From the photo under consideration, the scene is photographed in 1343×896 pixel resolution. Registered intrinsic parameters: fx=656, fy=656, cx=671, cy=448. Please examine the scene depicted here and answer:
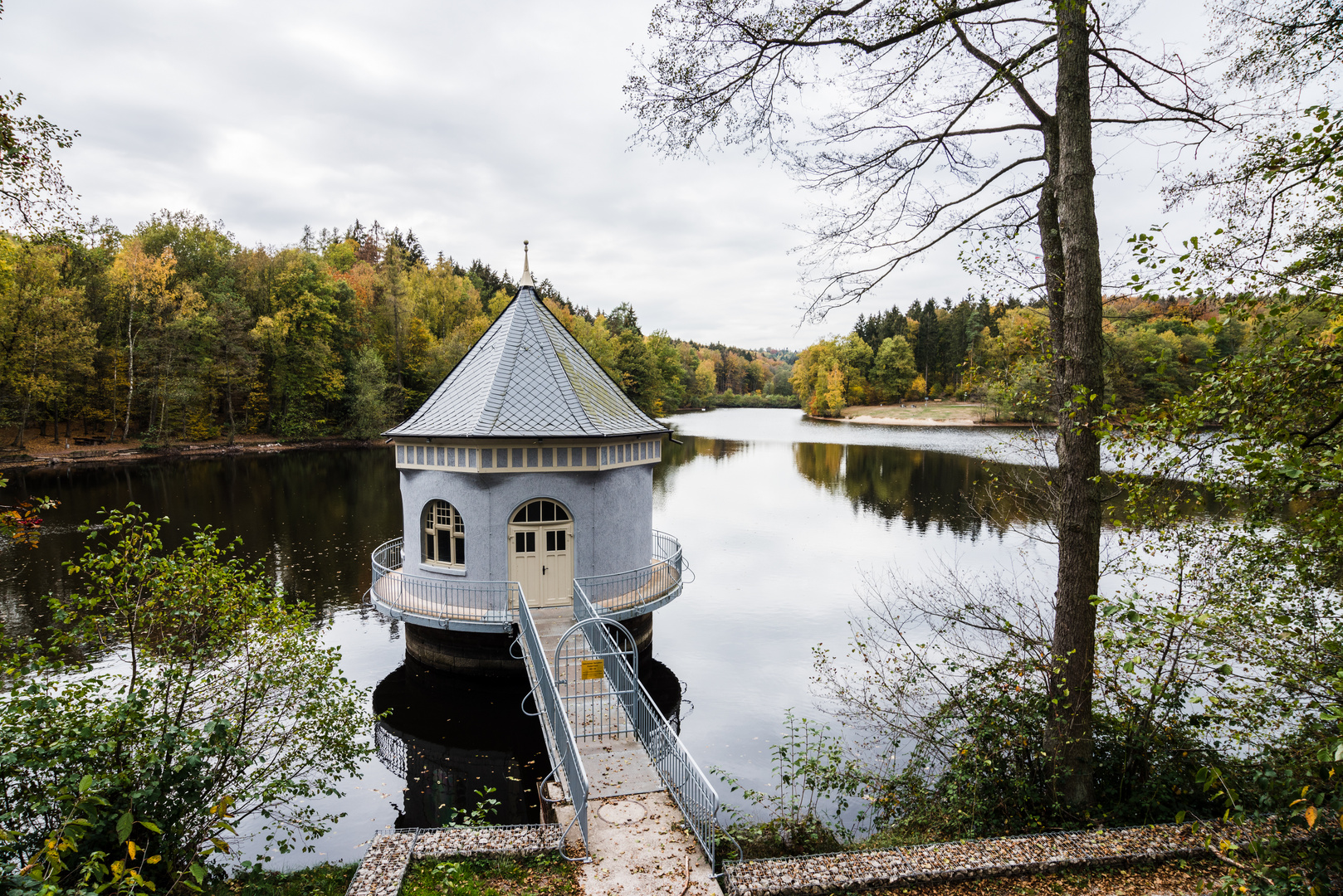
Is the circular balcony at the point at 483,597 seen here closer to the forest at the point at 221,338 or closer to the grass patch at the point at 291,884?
the grass patch at the point at 291,884

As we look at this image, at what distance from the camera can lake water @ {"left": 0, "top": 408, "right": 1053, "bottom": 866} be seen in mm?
10805

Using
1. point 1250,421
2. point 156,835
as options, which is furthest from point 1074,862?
point 156,835

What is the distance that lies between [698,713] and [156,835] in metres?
9.01

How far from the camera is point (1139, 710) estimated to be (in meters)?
6.89

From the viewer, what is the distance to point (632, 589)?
547 inches

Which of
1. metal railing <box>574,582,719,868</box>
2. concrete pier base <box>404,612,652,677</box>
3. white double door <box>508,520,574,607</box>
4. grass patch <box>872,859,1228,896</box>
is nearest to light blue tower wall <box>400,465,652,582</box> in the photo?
white double door <box>508,520,574,607</box>

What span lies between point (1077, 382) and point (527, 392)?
10069mm

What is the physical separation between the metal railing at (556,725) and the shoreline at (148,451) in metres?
40.3

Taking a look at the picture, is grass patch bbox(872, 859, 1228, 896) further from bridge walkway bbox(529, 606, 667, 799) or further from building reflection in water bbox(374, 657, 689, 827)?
building reflection in water bbox(374, 657, 689, 827)

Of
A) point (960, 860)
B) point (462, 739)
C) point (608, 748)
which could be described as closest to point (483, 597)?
point (462, 739)

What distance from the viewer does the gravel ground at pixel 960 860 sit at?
5539 millimetres

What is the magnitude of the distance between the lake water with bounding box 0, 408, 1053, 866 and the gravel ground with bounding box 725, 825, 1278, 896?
3.56 m

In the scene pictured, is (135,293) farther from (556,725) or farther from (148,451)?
(556,725)

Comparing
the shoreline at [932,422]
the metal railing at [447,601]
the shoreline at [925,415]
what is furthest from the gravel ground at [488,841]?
the shoreline at [925,415]
